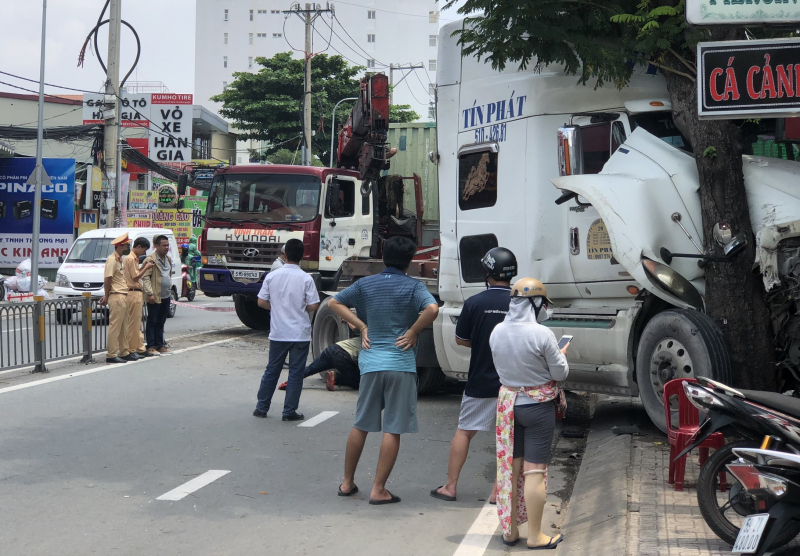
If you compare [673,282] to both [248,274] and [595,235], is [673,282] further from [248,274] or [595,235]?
[248,274]

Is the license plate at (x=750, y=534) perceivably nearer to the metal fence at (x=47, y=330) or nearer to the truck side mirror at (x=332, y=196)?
the metal fence at (x=47, y=330)

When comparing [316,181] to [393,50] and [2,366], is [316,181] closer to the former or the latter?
[2,366]

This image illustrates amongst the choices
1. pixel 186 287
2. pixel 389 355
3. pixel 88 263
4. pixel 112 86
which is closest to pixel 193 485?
pixel 389 355

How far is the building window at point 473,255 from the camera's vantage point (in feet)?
28.9

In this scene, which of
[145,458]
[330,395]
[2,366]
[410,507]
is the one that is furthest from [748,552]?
[2,366]

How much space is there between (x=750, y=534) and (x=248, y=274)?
41.7ft

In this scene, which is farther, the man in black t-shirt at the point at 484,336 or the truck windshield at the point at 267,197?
Result: the truck windshield at the point at 267,197

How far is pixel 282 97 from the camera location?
163ft

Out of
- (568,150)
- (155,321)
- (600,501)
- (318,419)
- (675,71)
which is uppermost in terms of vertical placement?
(675,71)

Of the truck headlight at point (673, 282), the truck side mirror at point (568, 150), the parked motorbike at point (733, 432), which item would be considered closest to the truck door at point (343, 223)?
the truck side mirror at point (568, 150)

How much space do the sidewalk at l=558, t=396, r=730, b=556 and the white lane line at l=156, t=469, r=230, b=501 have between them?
251 centimetres

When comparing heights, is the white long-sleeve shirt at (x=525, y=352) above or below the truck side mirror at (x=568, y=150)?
below

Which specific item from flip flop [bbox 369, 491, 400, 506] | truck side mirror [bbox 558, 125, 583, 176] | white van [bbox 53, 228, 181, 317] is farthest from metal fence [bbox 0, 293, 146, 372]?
truck side mirror [bbox 558, 125, 583, 176]

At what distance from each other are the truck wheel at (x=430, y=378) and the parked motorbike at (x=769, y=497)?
601 centimetres
